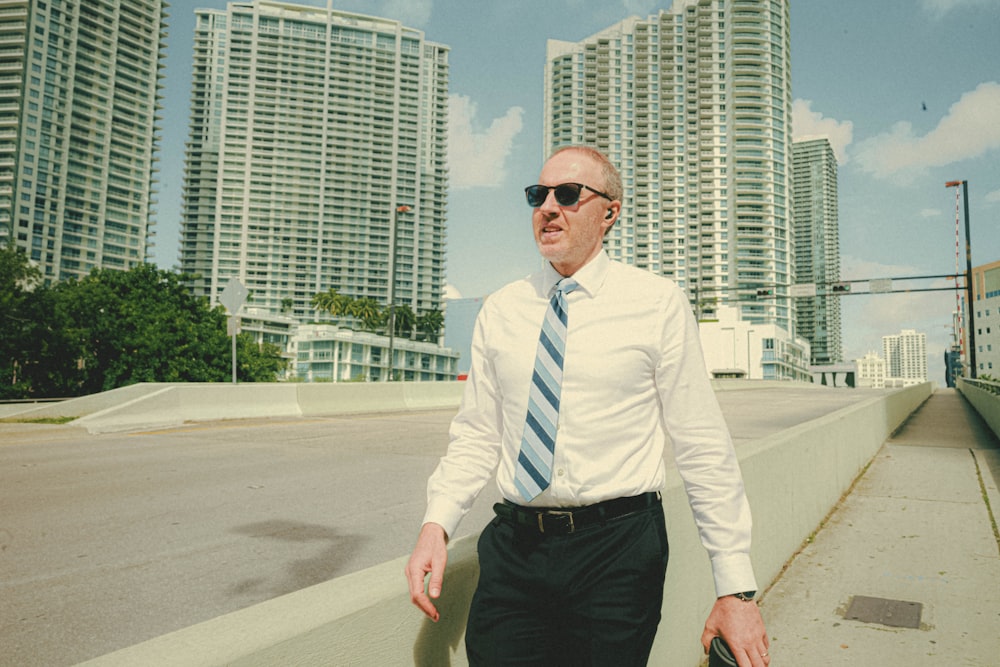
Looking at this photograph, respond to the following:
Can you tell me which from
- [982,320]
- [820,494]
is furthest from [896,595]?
[982,320]

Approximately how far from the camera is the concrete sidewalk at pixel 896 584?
3.68m

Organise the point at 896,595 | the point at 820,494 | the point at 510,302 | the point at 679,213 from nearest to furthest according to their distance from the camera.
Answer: the point at 510,302
the point at 896,595
the point at 820,494
the point at 679,213

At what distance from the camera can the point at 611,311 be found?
189 cm

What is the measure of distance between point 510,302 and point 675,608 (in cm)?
186

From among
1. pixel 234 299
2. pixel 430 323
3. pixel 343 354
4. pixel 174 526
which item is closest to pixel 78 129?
pixel 430 323

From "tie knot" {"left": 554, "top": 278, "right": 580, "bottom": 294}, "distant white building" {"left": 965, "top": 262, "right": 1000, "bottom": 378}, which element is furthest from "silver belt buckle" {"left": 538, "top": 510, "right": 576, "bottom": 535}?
"distant white building" {"left": 965, "top": 262, "right": 1000, "bottom": 378}

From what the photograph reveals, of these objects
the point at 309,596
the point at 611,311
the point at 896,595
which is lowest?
the point at 896,595

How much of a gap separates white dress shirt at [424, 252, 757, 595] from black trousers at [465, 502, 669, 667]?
0.40ft

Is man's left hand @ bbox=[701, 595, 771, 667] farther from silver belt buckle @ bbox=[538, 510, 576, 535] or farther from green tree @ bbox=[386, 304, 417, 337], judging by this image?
green tree @ bbox=[386, 304, 417, 337]

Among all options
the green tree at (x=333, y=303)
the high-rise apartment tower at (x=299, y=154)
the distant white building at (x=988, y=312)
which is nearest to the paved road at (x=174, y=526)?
the distant white building at (x=988, y=312)

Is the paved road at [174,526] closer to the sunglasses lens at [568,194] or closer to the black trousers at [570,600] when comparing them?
the black trousers at [570,600]

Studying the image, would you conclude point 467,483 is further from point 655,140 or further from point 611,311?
point 655,140

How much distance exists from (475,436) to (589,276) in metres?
0.60

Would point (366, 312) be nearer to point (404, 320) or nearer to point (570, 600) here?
point (404, 320)
